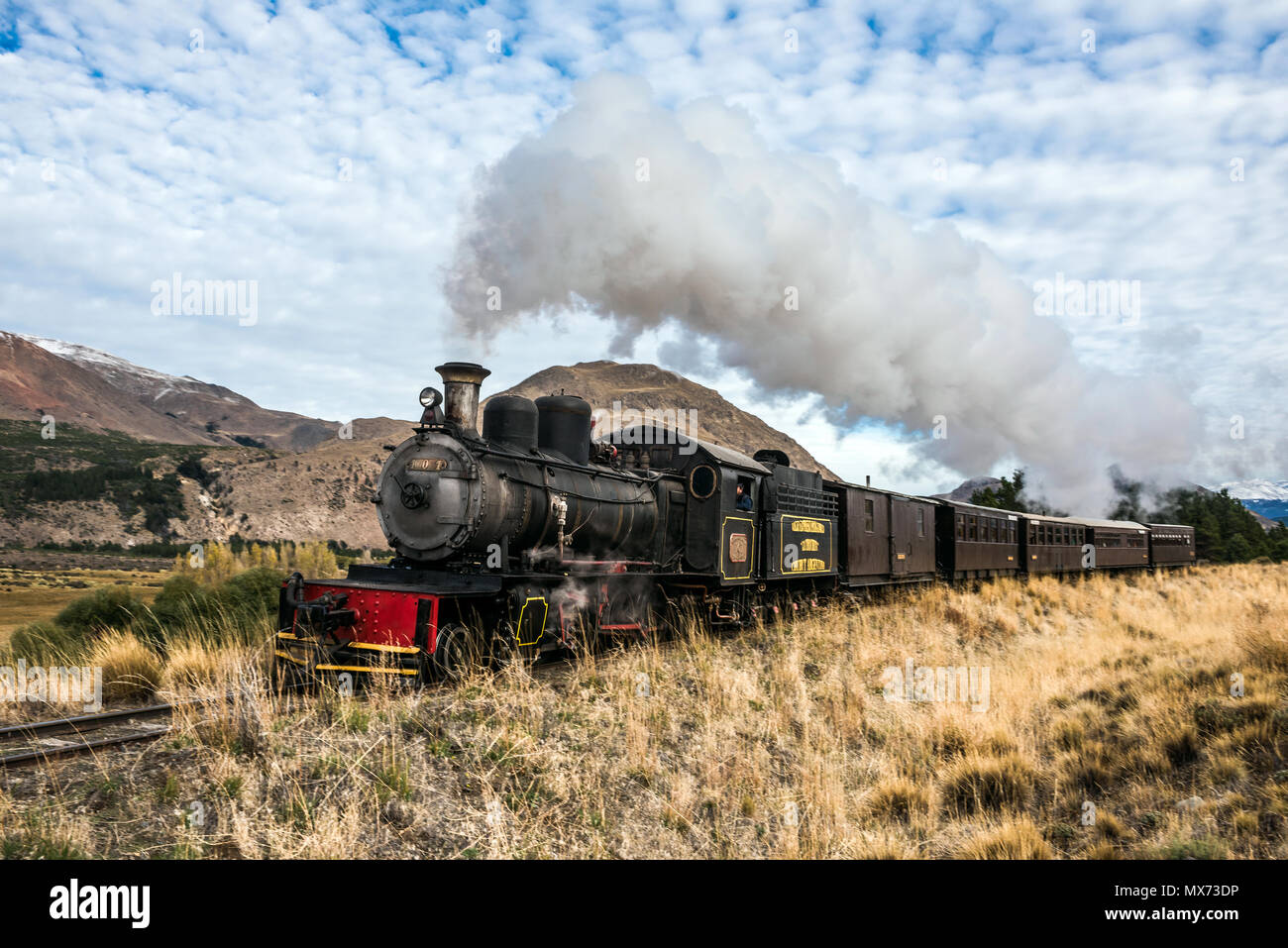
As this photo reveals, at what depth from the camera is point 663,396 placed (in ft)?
350

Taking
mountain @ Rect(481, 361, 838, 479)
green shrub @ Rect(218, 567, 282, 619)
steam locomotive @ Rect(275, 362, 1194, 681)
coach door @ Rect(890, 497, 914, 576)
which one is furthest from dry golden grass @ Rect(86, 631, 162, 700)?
mountain @ Rect(481, 361, 838, 479)

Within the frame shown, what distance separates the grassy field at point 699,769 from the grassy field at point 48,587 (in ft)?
54.1

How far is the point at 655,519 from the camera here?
11.2 metres

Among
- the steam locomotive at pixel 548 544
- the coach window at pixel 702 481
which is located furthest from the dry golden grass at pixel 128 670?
the coach window at pixel 702 481

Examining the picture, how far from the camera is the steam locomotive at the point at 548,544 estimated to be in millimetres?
7527

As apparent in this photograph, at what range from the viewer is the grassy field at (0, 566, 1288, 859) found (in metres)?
4.43

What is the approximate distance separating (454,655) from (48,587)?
107 feet

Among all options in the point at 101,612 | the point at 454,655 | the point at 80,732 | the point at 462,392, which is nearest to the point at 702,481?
the point at 462,392

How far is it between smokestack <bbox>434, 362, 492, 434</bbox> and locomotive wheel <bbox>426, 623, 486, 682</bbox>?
2.23m

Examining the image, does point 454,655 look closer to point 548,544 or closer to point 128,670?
point 548,544

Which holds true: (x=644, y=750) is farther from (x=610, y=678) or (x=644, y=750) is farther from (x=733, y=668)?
(x=733, y=668)

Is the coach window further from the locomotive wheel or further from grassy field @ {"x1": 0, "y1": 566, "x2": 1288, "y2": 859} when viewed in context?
the locomotive wheel
